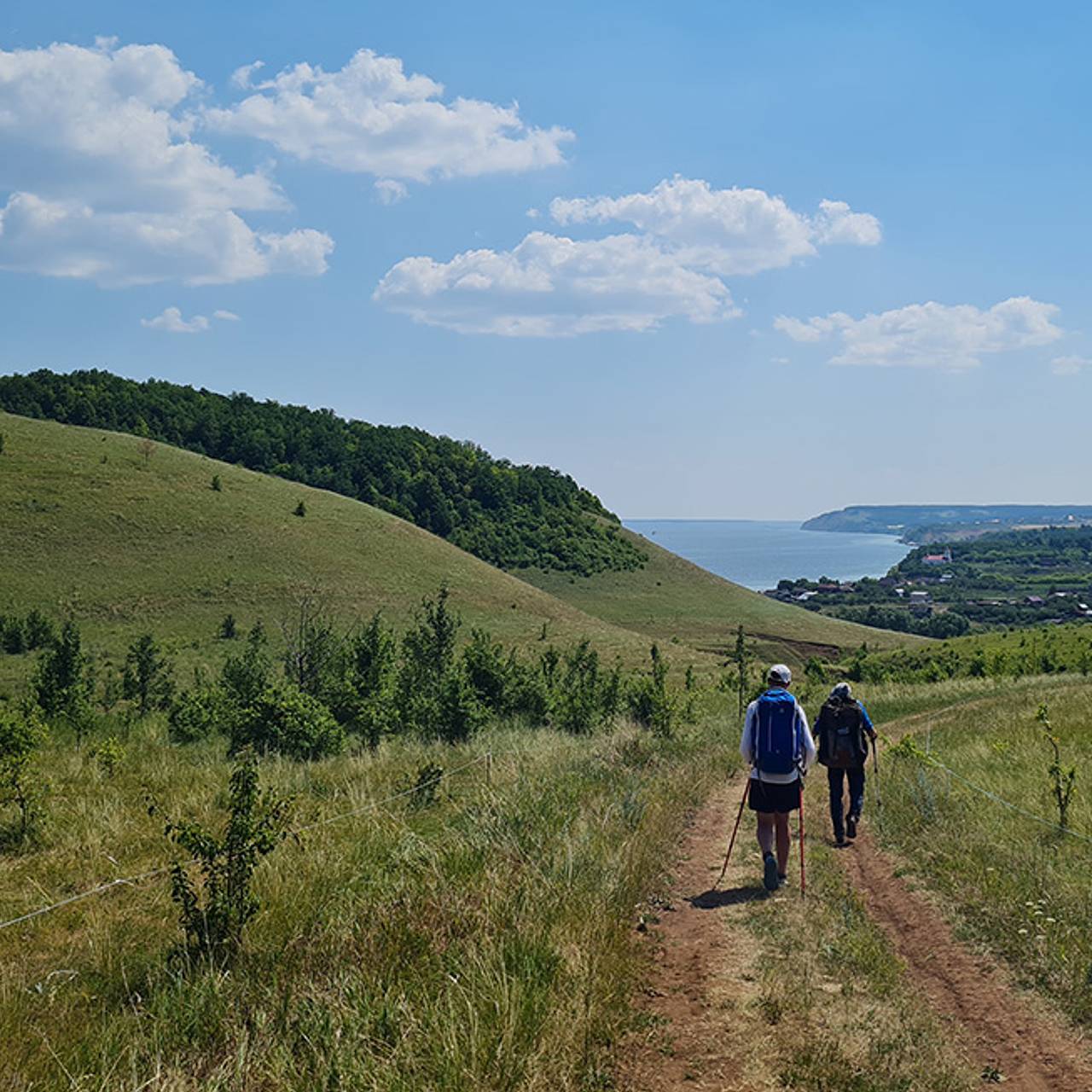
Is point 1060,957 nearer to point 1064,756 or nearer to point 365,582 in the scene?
point 1064,756

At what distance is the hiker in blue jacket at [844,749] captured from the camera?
1061 cm

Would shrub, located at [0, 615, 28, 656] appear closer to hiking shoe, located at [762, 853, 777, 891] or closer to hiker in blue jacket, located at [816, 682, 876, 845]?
hiker in blue jacket, located at [816, 682, 876, 845]

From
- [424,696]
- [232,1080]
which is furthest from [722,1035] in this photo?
[424,696]

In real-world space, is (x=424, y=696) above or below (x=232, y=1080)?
below

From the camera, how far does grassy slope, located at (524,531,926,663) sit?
95500 millimetres

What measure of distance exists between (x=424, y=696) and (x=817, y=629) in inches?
3394

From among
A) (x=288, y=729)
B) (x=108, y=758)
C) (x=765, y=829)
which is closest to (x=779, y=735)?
(x=765, y=829)

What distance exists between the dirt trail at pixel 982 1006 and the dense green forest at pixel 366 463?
118410mm

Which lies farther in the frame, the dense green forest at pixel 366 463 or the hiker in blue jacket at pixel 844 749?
the dense green forest at pixel 366 463

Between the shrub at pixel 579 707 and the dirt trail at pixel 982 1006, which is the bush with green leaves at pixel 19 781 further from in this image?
the shrub at pixel 579 707

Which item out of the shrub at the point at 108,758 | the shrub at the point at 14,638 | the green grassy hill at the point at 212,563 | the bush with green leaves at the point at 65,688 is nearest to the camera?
the shrub at the point at 108,758

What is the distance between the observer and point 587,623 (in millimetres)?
82875

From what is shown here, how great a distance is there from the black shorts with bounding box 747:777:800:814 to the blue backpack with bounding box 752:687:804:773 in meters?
0.13

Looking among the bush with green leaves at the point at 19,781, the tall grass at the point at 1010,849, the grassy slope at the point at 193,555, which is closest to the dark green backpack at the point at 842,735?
the tall grass at the point at 1010,849
